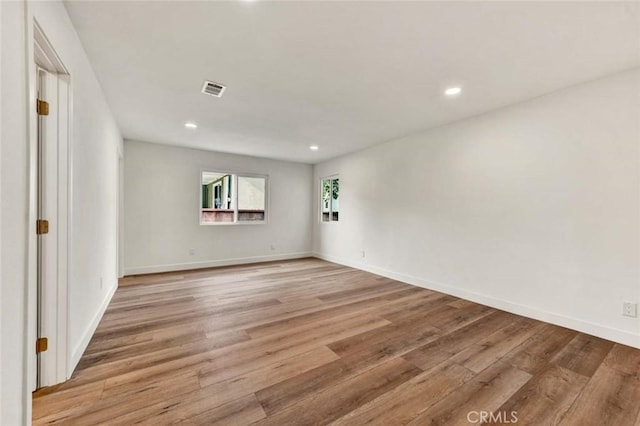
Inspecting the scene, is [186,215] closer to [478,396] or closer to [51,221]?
[51,221]

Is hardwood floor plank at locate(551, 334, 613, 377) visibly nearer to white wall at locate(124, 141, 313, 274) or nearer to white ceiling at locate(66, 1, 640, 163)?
white ceiling at locate(66, 1, 640, 163)

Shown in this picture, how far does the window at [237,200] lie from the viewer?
5.49 metres

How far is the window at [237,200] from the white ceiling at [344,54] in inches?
91.2

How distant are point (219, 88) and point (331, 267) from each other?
12.8ft

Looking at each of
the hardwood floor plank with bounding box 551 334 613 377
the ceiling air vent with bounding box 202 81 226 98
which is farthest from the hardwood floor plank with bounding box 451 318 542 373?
the ceiling air vent with bounding box 202 81 226 98

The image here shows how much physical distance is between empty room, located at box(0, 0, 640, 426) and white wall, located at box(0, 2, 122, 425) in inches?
0.6

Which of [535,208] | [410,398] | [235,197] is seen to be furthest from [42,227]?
[535,208]

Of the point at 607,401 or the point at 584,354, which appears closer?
the point at 607,401

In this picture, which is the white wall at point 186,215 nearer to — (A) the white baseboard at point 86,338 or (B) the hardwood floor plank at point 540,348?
(A) the white baseboard at point 86,338

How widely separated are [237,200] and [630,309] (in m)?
5.86

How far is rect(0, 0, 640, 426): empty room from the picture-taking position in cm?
150

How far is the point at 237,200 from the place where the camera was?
5.72 metres

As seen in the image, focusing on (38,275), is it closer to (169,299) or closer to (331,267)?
(169,299)

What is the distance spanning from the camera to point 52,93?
167cm
